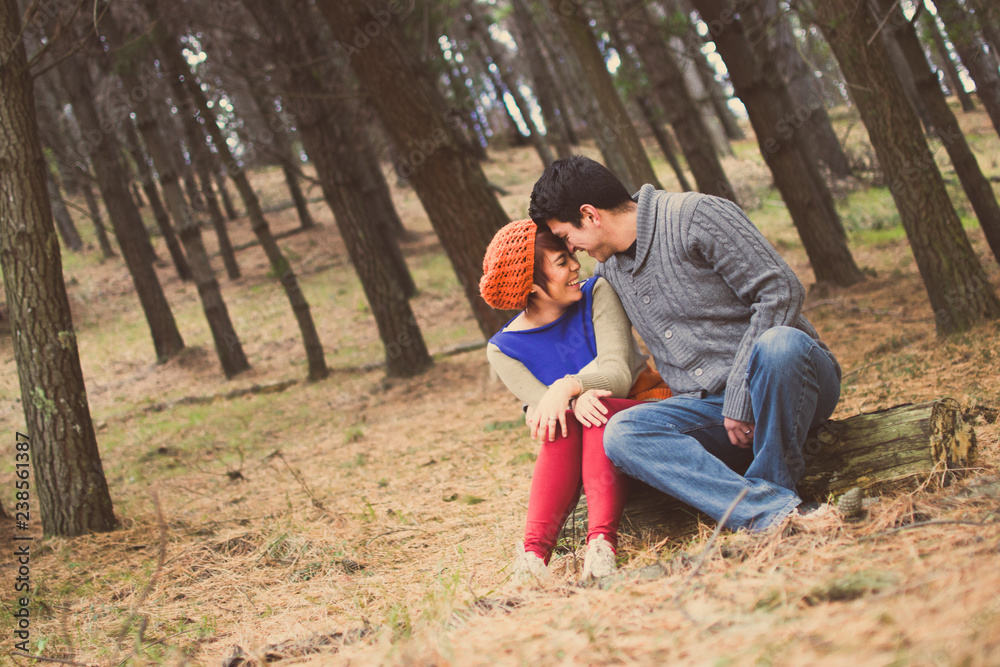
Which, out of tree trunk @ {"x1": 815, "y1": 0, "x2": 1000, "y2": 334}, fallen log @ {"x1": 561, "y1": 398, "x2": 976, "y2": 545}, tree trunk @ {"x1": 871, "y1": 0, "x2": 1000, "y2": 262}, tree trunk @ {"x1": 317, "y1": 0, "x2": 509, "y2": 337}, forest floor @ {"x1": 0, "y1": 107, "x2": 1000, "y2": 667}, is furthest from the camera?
tree trunk @ {"x1": 871, "y1": 0, "x2": 1000, "y2": 262}

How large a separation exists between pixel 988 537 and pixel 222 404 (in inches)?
345

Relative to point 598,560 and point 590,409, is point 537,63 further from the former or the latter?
point 598,560

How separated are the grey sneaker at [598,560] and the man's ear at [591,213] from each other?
1151 mm

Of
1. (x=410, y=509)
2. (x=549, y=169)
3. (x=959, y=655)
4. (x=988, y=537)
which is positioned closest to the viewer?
(x=959, y=655)

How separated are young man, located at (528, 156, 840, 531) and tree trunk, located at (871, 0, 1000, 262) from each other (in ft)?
17.7

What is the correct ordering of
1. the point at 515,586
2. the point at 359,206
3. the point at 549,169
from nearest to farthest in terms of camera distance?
the point at 515,586 < the point at 549,169 < the point at 359,206

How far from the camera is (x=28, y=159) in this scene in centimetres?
421

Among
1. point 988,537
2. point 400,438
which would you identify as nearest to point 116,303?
point 400,438

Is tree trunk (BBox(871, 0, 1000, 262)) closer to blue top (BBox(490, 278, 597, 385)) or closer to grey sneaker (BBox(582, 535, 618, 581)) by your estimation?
blue top (BBox(490, 278, 597, 385))

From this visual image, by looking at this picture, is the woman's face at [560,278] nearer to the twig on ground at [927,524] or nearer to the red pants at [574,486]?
the red pants at [574,486]

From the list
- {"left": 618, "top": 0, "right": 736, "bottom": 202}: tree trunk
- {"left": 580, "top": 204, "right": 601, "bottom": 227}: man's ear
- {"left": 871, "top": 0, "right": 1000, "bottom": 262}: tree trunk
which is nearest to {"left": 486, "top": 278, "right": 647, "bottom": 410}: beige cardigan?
{"left": 580, "top": 204, "right": 601, "bottom": 227}: man's ear

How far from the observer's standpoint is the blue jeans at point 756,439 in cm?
233

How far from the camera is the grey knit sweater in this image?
2482 millimetres

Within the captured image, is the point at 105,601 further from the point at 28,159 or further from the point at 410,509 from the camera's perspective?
the point at 28,159
